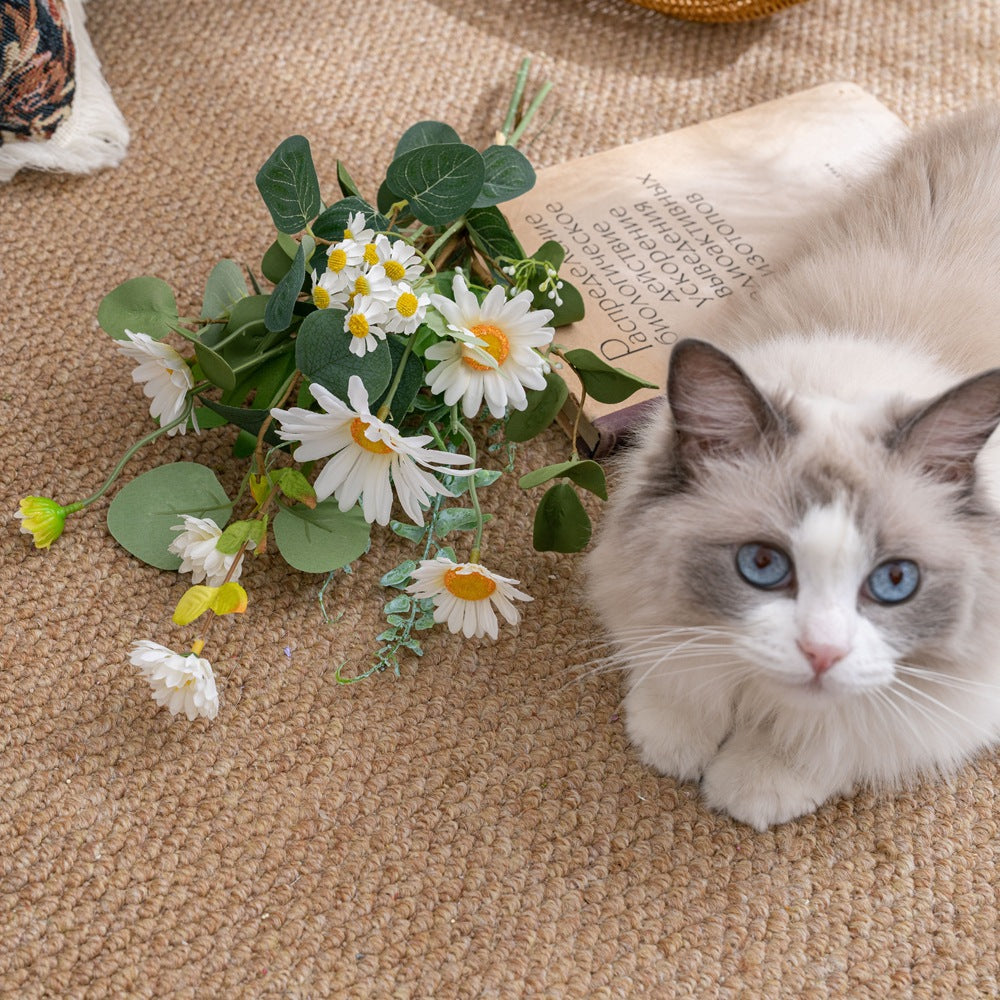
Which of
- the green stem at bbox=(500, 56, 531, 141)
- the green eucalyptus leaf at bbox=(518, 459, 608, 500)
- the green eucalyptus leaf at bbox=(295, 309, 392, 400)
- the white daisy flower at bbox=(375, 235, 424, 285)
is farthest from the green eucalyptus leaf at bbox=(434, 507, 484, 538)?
the green stem at bbox=(500, 56, 531, 141)

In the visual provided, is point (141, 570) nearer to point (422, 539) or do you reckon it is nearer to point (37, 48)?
point (422, 539)

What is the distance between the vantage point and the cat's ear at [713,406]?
37.9 inches

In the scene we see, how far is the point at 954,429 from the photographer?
3.14 feet

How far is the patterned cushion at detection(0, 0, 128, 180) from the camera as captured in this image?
5.33ft

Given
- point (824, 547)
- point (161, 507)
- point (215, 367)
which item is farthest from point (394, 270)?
point (824, 547)

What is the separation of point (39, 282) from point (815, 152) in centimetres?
131

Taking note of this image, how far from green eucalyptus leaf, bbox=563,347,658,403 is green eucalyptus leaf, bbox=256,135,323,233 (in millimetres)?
362

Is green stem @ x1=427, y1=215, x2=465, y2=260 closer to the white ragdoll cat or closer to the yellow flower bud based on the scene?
the white ragdoll cat

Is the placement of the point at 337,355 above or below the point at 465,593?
above

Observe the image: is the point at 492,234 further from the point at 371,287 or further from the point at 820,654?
the point at 820,654

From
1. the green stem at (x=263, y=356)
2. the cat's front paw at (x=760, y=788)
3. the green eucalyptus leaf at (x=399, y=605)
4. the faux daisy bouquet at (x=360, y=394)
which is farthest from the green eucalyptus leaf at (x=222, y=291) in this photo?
the cat's front paw at (x=760, y=788)

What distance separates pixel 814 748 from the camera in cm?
112

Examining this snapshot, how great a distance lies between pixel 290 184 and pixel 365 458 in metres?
0.35

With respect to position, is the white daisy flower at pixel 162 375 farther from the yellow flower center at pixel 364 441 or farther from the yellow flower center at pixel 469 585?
the yellow flower center at pixel 469 585
